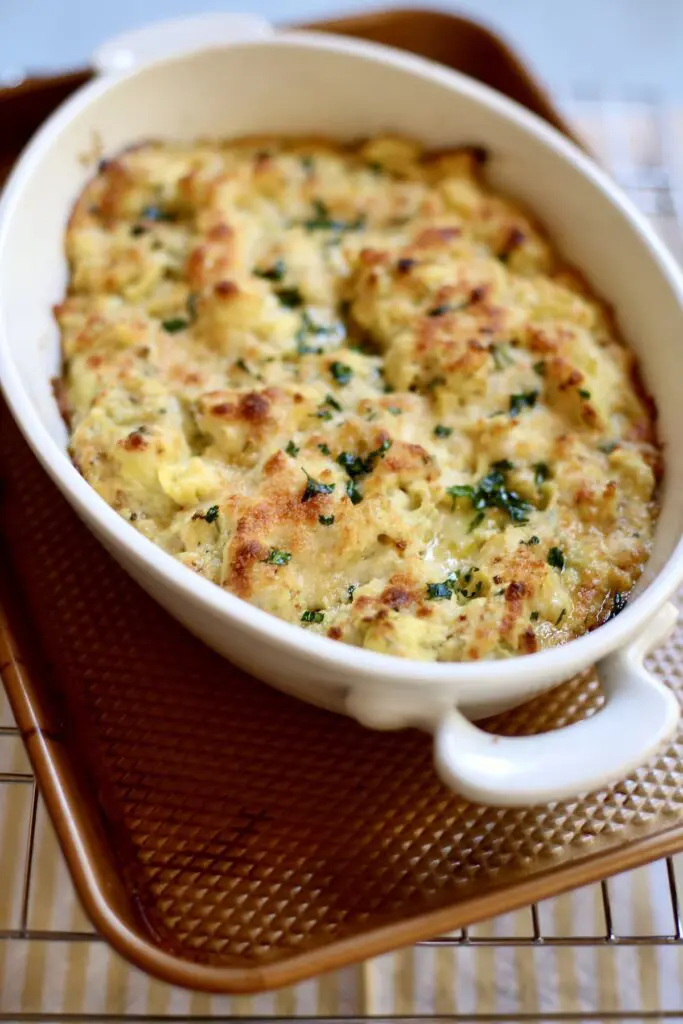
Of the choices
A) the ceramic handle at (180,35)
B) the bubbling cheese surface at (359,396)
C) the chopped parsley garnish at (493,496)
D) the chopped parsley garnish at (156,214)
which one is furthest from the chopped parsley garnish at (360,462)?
the ceramic handle at (180,35)

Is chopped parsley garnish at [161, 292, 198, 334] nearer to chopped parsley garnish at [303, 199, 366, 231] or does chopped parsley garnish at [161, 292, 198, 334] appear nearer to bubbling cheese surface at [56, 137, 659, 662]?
bubbling cheese surface at [56, 137, 659, 662]

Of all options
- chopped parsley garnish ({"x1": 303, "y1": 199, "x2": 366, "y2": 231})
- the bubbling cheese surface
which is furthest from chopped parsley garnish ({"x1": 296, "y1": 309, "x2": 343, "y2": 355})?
chopped parsley garnish ({"x1": 303, "y1": 199, "x2": 366, "y2": 231})

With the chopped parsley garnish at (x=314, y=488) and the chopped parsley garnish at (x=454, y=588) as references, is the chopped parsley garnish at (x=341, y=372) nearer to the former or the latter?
the chopped parsley garnish at (x=314, y=488)

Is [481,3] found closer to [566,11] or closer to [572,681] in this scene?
[566,11]

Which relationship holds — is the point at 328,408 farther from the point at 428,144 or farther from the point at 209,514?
the point at 428,144

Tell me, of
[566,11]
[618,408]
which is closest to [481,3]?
[566,11]
